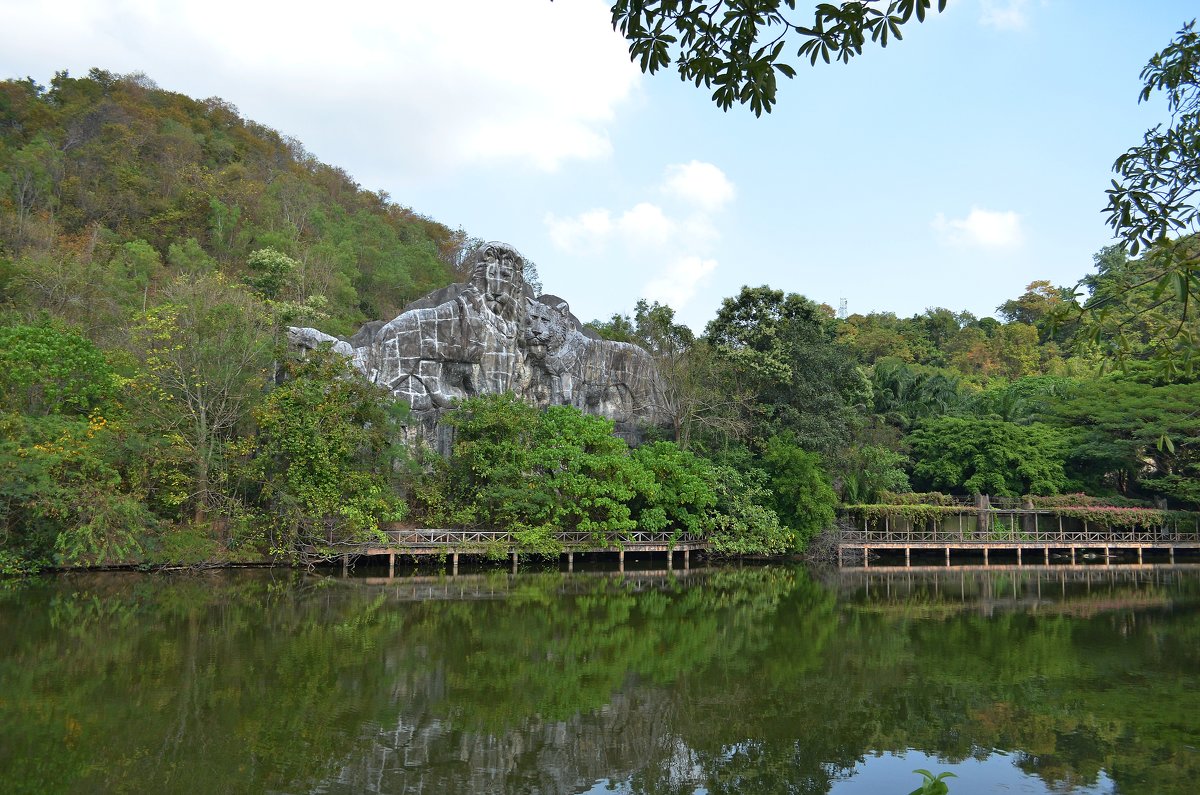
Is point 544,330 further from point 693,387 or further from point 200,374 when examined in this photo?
point 200,374

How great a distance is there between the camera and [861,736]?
853 centimetres

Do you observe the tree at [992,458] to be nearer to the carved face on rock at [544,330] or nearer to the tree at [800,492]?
the tree at [800,492]

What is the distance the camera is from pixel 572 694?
984 cm

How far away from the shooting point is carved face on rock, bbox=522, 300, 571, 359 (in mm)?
27250

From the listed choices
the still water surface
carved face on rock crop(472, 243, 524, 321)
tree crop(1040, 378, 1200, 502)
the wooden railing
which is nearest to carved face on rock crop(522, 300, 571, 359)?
carved face on rock crop(472, 243, 524, 321)

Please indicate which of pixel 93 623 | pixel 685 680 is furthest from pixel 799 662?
pixel 93 623

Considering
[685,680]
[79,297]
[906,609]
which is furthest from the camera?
[79,297]

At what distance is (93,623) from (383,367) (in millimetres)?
12763

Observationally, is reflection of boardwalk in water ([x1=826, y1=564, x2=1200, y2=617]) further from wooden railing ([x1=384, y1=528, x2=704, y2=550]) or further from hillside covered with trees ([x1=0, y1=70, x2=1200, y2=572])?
wooden railing ([x1=384, y1=528, x2=704, y2=550])

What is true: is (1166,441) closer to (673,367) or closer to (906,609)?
(906,609)

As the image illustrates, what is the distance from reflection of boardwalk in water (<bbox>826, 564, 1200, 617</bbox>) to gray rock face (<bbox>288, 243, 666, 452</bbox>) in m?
9.46

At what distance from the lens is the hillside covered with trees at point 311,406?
19688 mm

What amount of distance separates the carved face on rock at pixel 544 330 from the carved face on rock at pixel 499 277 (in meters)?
0.86

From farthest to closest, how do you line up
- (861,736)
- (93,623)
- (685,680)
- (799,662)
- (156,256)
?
(156,256), (93,623), (799,662), (685,680), (861,736)
